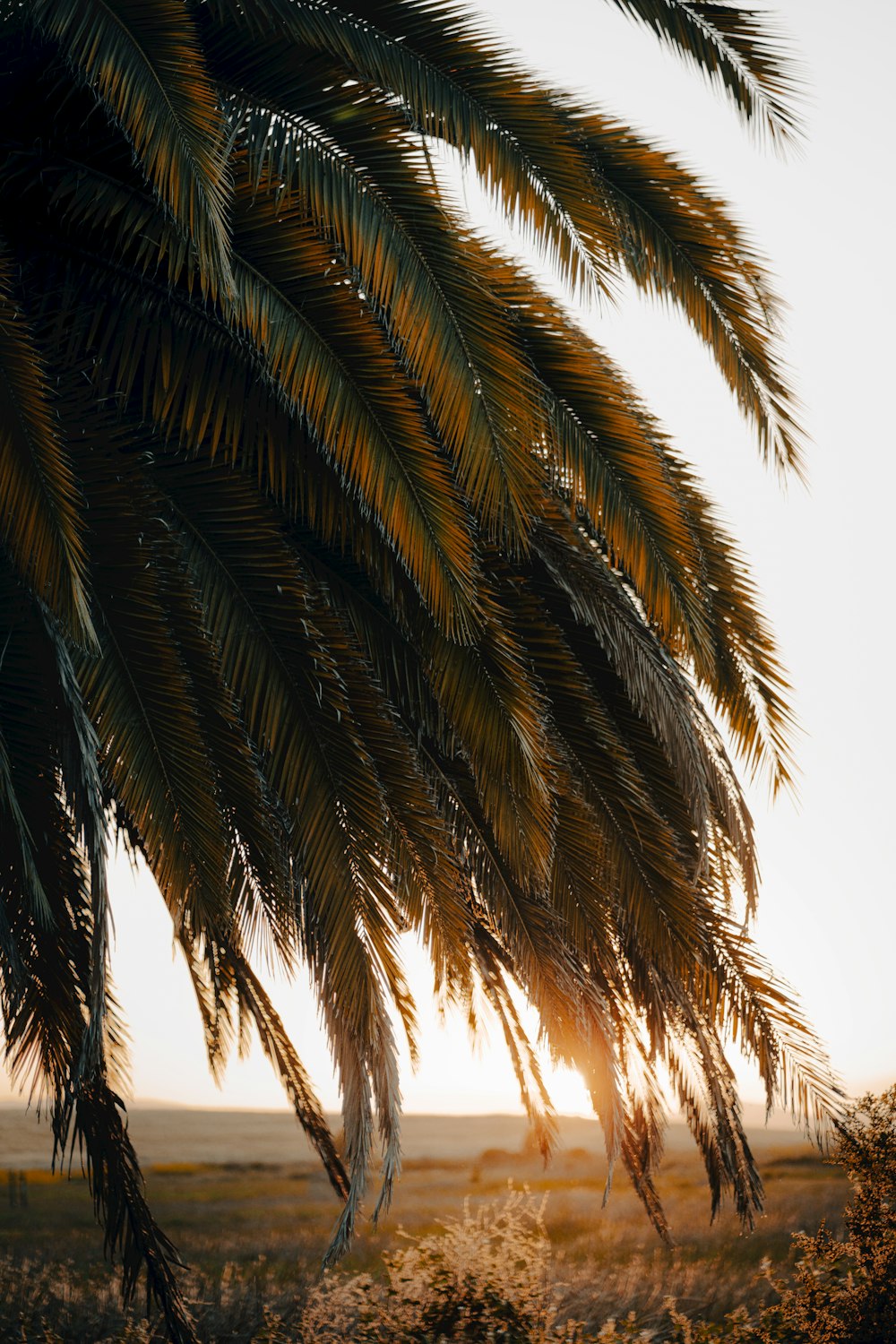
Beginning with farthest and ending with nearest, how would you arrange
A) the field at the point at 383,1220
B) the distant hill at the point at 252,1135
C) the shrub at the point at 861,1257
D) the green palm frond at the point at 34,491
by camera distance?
the distant hill at the point at 252,1135, the field at the point at 383,1220, the shrub at the point at 861,1257, the green palm frond at the point at 34,491

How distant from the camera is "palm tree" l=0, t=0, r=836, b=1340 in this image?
139 inches

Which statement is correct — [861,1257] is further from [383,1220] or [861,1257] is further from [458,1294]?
[383,1220]

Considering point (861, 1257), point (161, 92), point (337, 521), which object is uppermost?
point (161, 92)

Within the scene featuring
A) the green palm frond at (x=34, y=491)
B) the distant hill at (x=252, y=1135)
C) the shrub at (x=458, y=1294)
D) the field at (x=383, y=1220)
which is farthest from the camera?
the distant hill at (x=252, y=1135)

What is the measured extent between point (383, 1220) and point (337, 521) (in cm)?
755

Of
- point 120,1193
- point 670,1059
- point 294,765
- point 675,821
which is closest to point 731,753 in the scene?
point 675,821

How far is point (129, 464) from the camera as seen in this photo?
397 centimetres

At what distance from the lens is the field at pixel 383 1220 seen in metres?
9.49

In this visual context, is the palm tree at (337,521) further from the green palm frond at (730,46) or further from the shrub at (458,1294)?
the shrub at (458,1294)

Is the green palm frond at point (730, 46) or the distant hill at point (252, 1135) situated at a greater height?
the green palm frond at point (730, 46)

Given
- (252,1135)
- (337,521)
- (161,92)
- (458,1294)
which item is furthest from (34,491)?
(252,1135)

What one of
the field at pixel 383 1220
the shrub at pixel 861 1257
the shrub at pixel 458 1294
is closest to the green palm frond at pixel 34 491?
the shrub at pixel 861 1257

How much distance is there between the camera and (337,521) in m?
4.17

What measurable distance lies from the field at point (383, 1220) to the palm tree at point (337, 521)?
5906 millimetres
